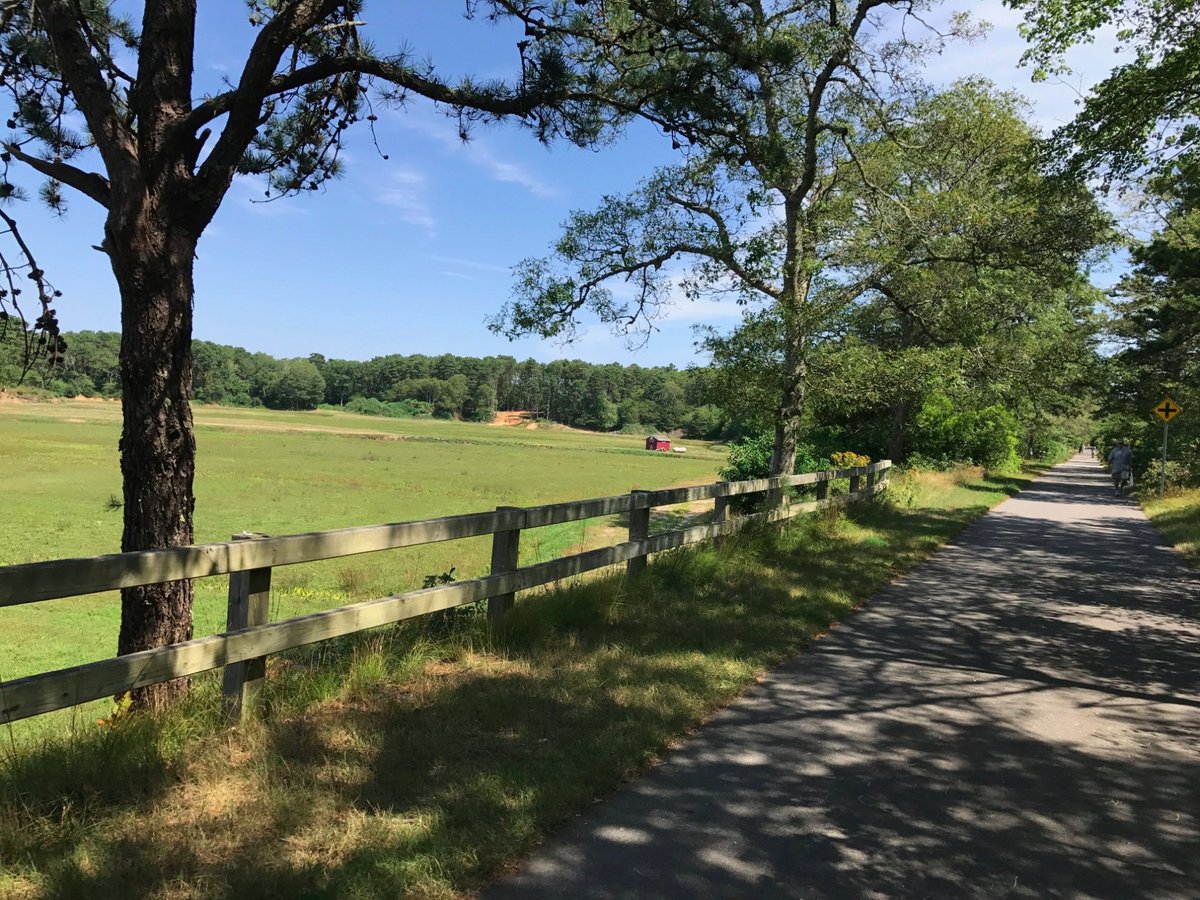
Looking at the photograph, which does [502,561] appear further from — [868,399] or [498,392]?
[498,392]

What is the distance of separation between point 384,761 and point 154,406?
2.56 metres

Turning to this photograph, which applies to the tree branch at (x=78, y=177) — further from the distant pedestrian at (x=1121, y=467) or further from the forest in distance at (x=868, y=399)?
the distant pedestrian at (x=1121, y=467)

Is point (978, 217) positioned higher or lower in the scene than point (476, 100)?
higher

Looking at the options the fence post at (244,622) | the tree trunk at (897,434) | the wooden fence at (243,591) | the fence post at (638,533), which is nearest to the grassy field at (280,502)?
the fence post at (638,533)

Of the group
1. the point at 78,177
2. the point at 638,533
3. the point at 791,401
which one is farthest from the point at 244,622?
the point at 791,401

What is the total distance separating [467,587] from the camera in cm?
533

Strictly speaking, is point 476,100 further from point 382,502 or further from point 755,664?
point 382,502

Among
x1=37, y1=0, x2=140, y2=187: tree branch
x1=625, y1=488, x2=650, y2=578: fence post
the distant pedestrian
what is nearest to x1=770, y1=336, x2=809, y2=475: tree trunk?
x1=625, y1=488, x2=650, y2=578: fence post

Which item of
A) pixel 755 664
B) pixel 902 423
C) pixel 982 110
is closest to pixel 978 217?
pixel 982 110

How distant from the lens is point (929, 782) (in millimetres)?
3916

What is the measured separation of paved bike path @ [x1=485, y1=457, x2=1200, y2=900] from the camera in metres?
3.04

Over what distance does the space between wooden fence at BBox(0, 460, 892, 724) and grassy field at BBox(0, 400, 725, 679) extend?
3.18 m

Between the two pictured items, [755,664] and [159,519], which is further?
[755,664]

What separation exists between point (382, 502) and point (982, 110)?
2275 centimetres
